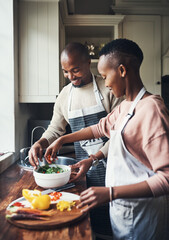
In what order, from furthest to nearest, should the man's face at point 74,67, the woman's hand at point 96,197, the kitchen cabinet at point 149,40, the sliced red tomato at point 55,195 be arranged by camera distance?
the kitchen cabinet at point 149,40 → the man's face at point 74,67 → the sliced red tomato at point 55,195 → the woman's hand at point 96,197

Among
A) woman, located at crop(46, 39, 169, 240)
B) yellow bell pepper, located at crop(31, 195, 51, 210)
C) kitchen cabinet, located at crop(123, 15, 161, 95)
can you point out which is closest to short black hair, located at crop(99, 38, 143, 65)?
woman, located at crop(46, 39, 169, 240)

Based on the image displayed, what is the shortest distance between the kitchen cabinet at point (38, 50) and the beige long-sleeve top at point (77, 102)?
0.24m

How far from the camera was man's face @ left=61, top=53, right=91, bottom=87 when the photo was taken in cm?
133

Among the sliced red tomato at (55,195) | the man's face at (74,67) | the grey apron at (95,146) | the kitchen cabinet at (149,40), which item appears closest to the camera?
the sliced red tomato at (55,195)

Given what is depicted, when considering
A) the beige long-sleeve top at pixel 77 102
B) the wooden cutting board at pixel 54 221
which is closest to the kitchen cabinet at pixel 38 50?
the beige long-sleeve top at pixel 77 102

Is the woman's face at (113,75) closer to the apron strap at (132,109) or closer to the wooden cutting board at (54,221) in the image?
the apron strap at (132,109)

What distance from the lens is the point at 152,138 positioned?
2.39 ft

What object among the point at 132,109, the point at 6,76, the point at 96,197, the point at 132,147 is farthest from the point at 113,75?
the point at 6,76

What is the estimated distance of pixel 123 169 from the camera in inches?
34.3

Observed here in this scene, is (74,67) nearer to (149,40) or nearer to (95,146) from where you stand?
(95,146)

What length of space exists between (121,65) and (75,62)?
0.55m

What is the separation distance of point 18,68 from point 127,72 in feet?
3.65

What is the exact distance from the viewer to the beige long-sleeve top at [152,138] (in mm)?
691

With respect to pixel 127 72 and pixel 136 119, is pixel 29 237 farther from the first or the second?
pixel 127 72
